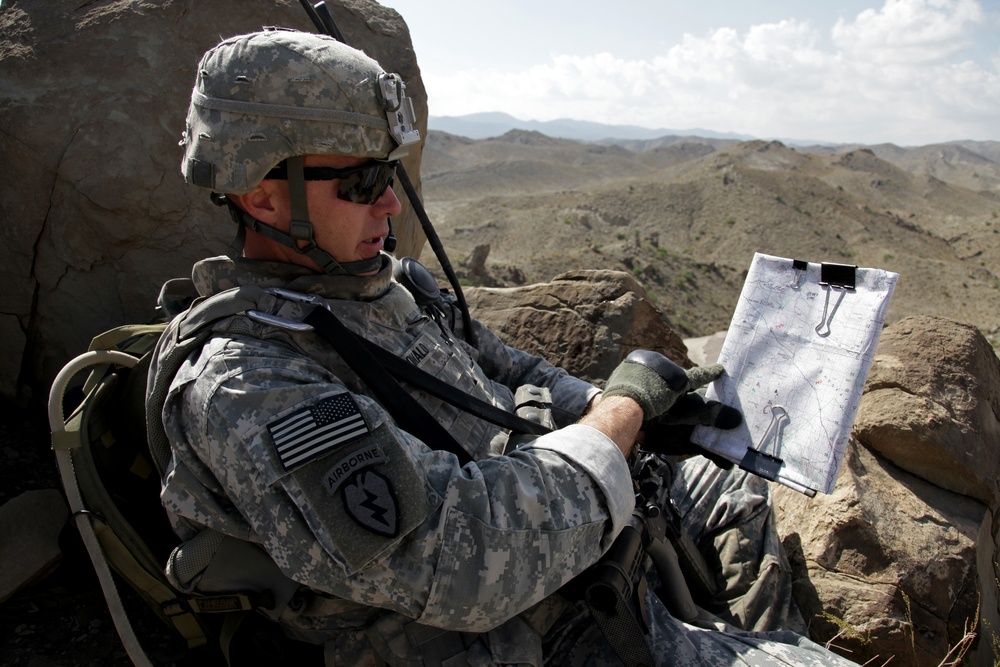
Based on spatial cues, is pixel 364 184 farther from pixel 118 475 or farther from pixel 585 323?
pixel 585 323

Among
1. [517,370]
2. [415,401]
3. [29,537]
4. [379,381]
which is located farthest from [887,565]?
[29,537]

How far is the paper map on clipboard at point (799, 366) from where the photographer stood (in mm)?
2375

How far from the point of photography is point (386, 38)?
4.25 m

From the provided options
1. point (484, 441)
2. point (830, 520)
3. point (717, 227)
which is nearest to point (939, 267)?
point (717, 227)

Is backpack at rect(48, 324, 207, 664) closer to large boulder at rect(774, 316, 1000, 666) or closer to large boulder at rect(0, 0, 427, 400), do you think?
large boulder at rect(0, 0, 427, 400)

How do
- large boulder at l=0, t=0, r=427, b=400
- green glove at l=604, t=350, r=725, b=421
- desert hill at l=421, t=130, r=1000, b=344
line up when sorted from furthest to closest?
desert hill at l=421, t=130, r=1000, b=344 → large boulder at l=0, t=0, r=427, b=400 → green glove at l=604, t=350, r=725, b=421

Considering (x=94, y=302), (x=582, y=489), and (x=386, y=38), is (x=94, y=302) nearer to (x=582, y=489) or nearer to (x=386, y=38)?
(x=386, y=38)

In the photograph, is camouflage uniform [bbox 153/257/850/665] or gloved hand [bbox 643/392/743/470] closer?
camouflage uniform [bbox 153/257/850/665]

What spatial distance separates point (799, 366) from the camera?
2488 mm

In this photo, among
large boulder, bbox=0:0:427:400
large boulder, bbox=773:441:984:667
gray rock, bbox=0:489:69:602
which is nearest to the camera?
gray rock, bbox=0:489:69:602

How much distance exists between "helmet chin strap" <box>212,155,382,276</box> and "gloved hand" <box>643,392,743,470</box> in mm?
1209

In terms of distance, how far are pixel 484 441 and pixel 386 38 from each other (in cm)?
302

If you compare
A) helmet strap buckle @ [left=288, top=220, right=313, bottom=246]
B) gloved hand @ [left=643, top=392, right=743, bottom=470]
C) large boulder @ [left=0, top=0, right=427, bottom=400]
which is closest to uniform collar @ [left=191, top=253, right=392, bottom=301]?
helmet strap buckle @ [left=288, top=220, right=313, bottom=246]

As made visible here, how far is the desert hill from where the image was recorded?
18672mm
